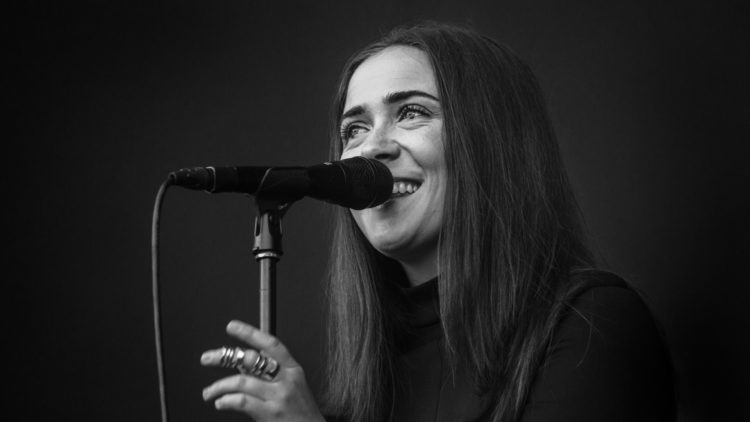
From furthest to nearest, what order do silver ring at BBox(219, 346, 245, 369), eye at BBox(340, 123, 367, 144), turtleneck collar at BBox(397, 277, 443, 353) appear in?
eye at BBox(340, 123, 367, 144), turtleneck collar at BBox(397, 277, 443, 353), silver ring at BBox(219, 346, 245, 369)

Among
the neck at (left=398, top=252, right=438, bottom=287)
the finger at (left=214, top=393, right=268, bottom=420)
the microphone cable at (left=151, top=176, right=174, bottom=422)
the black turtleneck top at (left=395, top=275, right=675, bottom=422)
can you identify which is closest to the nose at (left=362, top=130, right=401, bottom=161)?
the neck at (left=398, top=252, right=438, bottom=287)

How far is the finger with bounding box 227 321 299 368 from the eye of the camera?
1.15m

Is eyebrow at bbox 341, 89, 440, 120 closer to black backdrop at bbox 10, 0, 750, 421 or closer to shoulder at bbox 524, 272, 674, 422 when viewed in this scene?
black backdrop at bbox 10, 0, 750, 421

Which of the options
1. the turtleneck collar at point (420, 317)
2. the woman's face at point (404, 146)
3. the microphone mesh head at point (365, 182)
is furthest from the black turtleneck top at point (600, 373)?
the microphone mesh head at point (365, 182)

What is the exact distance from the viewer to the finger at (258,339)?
1151 millimetres

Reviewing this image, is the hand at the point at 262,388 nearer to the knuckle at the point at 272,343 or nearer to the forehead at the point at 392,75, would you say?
the knuckle at the point at 272,343

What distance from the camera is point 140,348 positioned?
2445mm

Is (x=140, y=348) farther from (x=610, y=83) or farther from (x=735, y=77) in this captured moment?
(x=735, y=77)

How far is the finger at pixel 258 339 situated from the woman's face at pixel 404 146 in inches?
24.9

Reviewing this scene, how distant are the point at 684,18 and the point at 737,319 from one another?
625 millimetres

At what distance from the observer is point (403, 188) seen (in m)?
1.74

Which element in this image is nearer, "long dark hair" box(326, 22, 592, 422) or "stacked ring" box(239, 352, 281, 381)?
"stacked ring" box(239, 352, 281, 381)

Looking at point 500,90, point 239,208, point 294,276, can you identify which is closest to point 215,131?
point 239,208

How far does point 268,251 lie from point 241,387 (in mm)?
224
